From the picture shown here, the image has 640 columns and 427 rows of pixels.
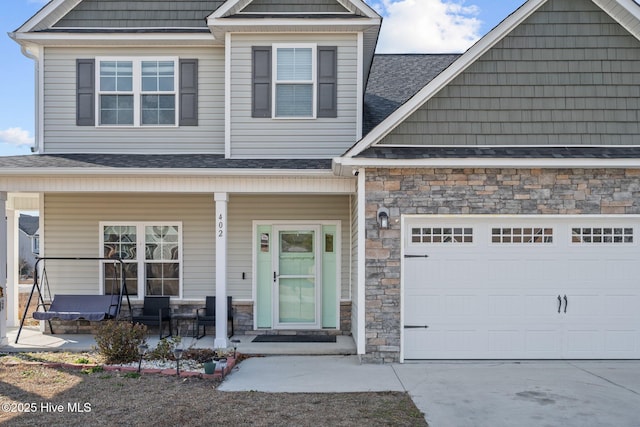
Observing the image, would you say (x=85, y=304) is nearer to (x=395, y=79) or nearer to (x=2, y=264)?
(x=2, y=264)

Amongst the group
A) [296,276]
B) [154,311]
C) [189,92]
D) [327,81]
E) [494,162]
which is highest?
[327,81]

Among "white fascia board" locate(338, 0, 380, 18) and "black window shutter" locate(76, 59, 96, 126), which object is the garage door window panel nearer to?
"white fascia board" locate(338, 0, 380, 18)

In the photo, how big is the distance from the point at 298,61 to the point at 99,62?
3.73 m

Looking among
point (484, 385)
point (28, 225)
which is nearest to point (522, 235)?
point (484, 385)

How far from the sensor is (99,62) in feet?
36.6

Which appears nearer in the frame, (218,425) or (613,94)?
(218,425)

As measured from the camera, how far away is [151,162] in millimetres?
10016

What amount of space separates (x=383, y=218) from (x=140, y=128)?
17.0 ft

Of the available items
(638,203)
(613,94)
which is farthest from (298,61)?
(638,203)

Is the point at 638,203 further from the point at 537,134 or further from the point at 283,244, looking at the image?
the point at 283,244

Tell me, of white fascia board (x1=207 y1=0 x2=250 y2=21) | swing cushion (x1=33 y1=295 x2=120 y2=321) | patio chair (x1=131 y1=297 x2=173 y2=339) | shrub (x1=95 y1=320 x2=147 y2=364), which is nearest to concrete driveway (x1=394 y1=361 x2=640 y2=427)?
shrub (x1=95 y1=320 x2=147 y2=364)

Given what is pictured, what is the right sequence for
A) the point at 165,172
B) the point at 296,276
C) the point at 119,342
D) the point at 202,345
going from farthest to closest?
the point at 296,276, the point at 202,345, the point at 165,172, the point at 119,342

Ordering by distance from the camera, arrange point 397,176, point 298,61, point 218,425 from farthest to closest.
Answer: point 298,61 → point 397,176 → point 218,425

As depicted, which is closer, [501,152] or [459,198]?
[501,152]
